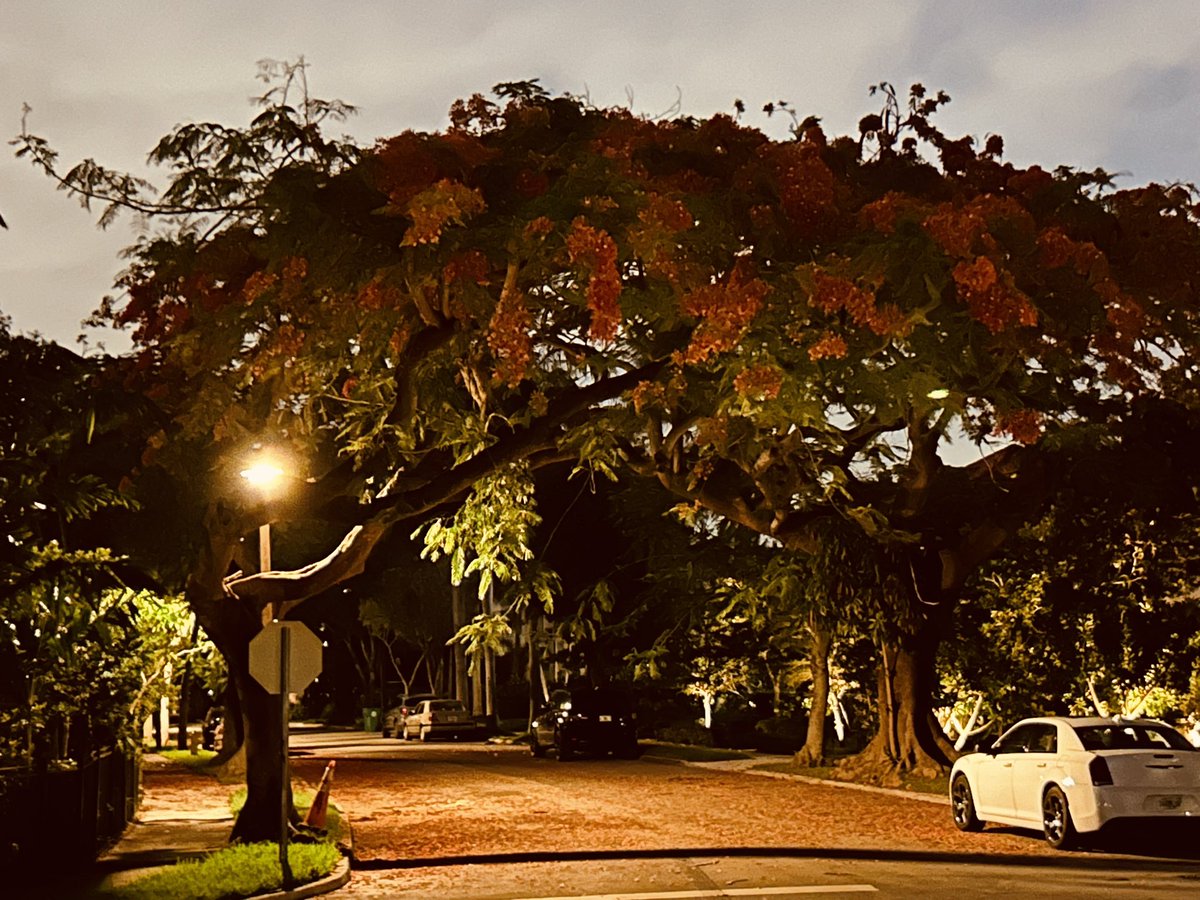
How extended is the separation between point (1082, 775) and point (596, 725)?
23.5 meters

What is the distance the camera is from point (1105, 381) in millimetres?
18938

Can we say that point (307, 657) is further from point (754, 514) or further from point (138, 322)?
point (754, 514)

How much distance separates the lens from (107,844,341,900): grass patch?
13805 millimetres

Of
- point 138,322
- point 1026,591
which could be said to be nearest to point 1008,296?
point 138,322

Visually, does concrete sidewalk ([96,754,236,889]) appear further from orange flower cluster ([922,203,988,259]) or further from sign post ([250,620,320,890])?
orange flower cluster ([922,203,988,259])

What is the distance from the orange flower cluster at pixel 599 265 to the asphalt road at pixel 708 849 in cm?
547

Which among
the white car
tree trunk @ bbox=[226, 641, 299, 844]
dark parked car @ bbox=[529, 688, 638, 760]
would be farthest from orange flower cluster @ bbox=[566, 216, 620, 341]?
dark parked car @ bbox=[529, 688, 638, 760]

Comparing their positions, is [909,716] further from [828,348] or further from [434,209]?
[434,209]

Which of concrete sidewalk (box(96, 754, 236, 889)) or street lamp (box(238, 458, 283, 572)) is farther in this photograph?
concrete sidewalk (box(96, 754, 236, 889))

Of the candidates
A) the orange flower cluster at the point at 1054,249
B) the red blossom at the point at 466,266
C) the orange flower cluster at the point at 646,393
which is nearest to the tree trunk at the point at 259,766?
the orange flower cluster at the point at 646,393

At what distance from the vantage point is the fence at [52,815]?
15555 millimetres

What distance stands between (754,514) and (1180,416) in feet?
23.9

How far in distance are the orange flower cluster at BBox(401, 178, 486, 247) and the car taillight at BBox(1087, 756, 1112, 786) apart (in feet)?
30.1

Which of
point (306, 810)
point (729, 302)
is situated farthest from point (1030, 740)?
point (306, 810)
